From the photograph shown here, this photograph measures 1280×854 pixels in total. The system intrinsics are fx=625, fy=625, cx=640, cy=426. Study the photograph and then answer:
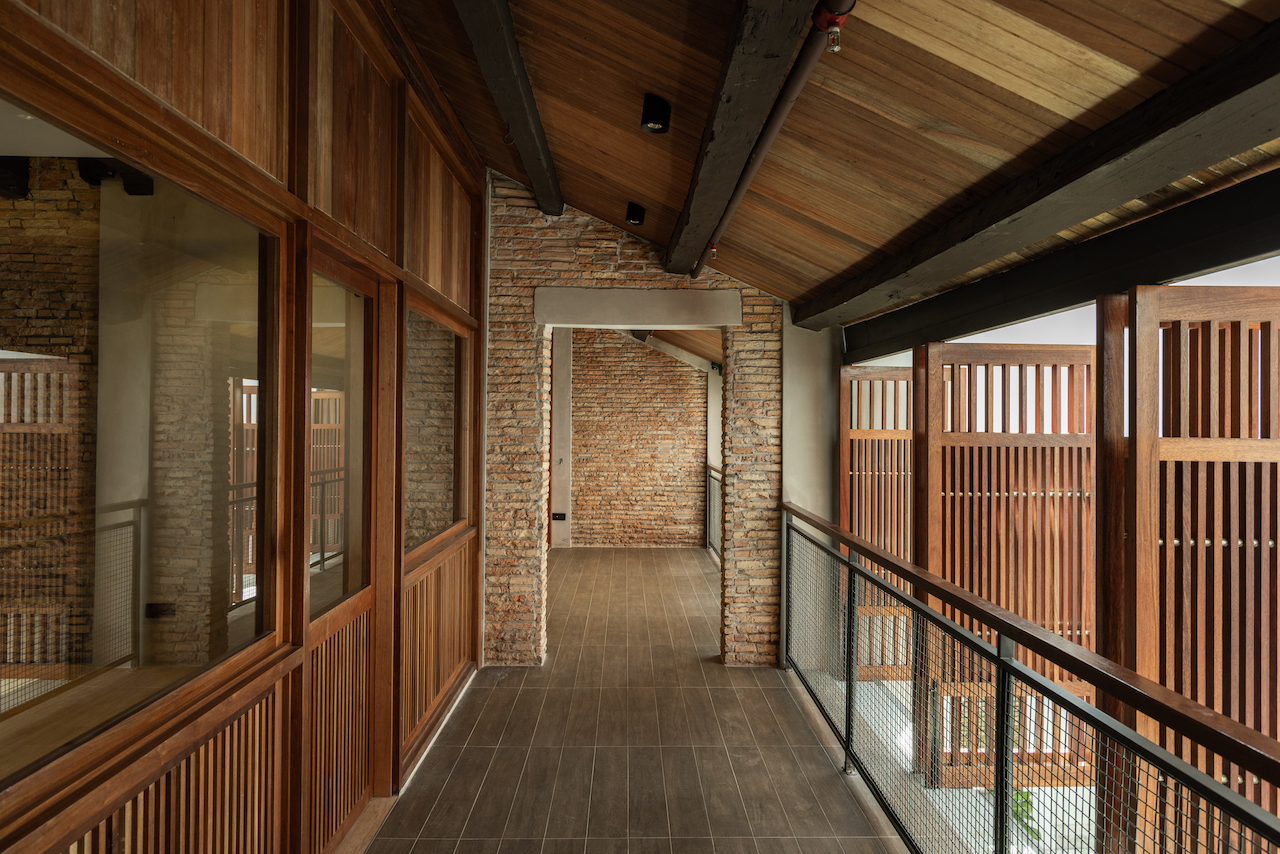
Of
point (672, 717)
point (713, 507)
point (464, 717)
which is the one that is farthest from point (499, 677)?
point (713, 507)

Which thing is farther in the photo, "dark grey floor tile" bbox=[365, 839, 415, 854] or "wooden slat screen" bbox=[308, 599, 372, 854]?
"dark grey floor tile" bbox=[365, 839, 415, 854]

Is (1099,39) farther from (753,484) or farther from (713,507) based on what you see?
(713,507)

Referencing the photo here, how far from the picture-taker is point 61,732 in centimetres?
116

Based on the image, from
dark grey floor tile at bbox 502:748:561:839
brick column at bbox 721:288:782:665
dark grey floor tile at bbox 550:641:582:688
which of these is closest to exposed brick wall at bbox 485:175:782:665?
brick column at bbox 721:288:782:665

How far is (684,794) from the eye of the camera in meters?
2.77

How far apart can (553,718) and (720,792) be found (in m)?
1.09

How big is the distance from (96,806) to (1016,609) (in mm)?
4097

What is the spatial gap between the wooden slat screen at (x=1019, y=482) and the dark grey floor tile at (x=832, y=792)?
50.1 inches

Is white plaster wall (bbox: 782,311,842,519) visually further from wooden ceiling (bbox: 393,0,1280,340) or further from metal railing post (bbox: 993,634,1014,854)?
metal railing post (bbox: 993,634,1014,854)

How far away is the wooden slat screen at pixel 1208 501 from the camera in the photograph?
1863 mm

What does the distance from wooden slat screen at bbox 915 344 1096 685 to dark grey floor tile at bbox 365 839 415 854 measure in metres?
2.94

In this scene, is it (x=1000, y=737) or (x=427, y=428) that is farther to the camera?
(x=427, y=428)

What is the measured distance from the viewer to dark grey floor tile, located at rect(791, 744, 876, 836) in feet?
8.36

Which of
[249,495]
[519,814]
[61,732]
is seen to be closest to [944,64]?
[249,495]
